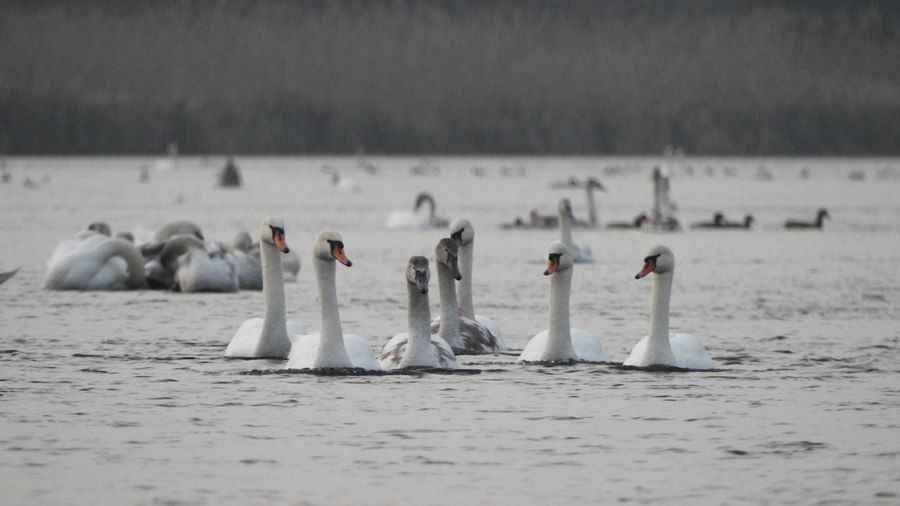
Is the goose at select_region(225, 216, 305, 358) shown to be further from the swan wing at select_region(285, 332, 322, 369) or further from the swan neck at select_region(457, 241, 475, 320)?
the swan neck at select_region(457, 241, 475, 320)

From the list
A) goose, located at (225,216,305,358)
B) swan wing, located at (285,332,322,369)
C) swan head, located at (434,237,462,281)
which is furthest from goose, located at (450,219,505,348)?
swan wing, located at (285,332,322,369)

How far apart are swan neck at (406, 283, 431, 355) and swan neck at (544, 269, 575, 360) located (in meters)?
1.11

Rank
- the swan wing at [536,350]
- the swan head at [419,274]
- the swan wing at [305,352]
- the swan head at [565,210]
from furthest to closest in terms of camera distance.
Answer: the swan head at [565,210]
the swan wing at [536,350]
the swan wing at [305,352]
the swan head at [419,274]

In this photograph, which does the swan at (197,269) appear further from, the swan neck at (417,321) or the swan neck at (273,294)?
the swan neck at (417,321)

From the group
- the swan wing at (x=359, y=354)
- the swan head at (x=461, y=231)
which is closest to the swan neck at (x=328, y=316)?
the swan wing at (x=359, y=354)

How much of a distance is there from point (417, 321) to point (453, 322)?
5.53 feet

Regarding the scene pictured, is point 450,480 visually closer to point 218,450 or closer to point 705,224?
point 218,450

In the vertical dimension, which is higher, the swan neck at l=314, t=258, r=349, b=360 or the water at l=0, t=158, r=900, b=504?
the swan neck at l=314, t=258, r=349, b=360

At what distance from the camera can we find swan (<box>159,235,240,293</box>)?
910 inches

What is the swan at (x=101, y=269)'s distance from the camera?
23391mm

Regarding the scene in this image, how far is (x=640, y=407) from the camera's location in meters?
13.6

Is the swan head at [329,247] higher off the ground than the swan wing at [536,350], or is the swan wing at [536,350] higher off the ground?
the swan head at [329,247]

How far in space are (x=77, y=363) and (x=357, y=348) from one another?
279 centimetres

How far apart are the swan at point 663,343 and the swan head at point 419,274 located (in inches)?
76.5
